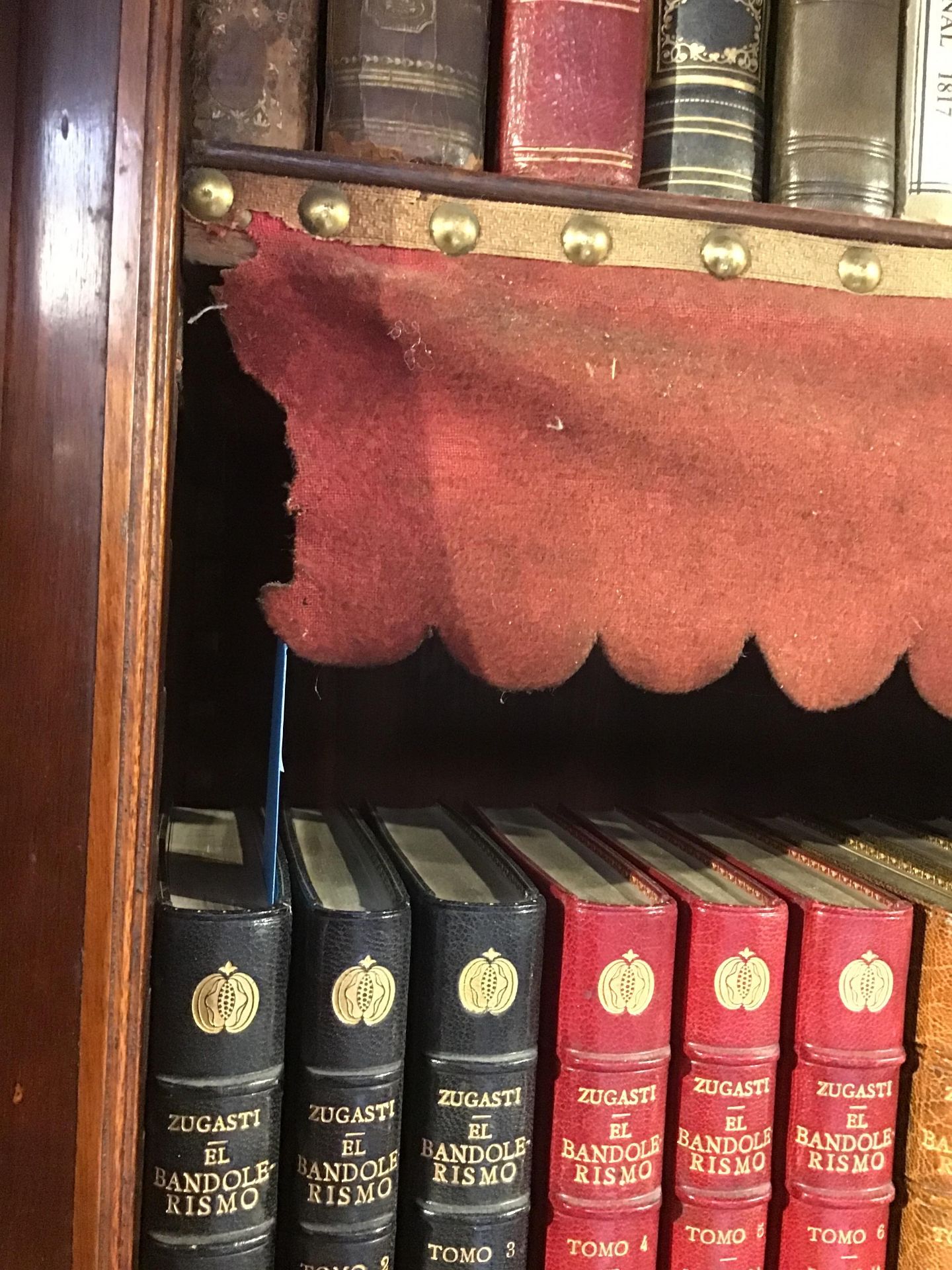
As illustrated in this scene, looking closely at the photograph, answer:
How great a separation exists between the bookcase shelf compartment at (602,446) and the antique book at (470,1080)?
15cm

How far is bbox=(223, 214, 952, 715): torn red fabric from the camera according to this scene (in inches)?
22.5

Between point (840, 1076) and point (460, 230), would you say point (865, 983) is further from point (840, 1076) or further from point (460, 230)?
point (460, 230)

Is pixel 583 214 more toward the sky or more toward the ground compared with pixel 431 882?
more toward the sky

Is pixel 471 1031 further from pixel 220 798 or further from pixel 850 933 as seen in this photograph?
pixel 220 798

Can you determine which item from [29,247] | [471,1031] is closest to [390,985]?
[471,1031]

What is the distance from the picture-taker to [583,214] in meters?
0.60

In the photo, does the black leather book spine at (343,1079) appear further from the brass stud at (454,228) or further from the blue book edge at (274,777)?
the brass stud at (454,228)

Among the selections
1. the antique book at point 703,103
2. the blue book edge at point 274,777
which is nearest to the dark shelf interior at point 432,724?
the blue book edge at point 274,777

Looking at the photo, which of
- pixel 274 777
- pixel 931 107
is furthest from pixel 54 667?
pixel 931 107

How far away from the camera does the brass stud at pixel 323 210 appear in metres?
0.57

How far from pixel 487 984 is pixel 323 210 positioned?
41cm

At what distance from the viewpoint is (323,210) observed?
567mm

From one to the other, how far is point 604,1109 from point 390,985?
0.48 ft

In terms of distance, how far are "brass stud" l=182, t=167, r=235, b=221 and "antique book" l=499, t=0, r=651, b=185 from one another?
0.47 feet
